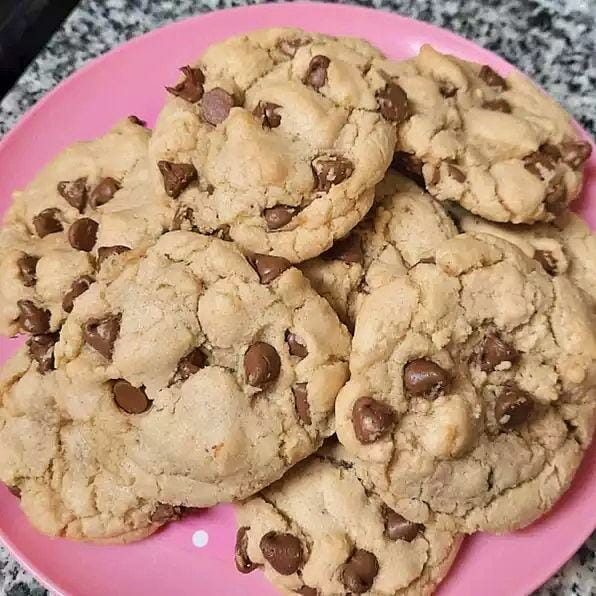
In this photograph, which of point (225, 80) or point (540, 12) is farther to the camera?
point (540, 12)

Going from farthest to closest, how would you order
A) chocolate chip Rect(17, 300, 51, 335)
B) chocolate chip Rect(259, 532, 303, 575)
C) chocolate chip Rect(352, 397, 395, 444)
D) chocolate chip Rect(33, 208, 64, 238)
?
chocolate chip Rect(33, 208, 64, 238)
chocolate chip Rect(17, 300, 51, 335)
chocolate chip Rect(259, 532, 303, 575)
chocolate chip Rect(352, 397, 395, 444)

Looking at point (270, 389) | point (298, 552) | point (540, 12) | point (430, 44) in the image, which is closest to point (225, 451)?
point (270, 389)

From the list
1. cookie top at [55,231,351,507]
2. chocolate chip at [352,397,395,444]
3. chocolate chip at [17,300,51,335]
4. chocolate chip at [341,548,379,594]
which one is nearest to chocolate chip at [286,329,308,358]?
cookie top at [55,231,351,507]

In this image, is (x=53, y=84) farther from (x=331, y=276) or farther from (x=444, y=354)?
(x=444, y=354)

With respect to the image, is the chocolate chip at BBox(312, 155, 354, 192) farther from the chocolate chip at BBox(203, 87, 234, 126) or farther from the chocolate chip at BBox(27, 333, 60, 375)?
the chocolate chip at BBox(27, 333, 60, 375)

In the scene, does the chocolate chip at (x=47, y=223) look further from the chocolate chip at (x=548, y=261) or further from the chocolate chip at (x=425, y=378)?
the chocolate chip at (x=548, y=261)

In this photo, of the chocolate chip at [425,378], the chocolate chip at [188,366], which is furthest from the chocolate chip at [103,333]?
the chocolate chip at [425,378]
